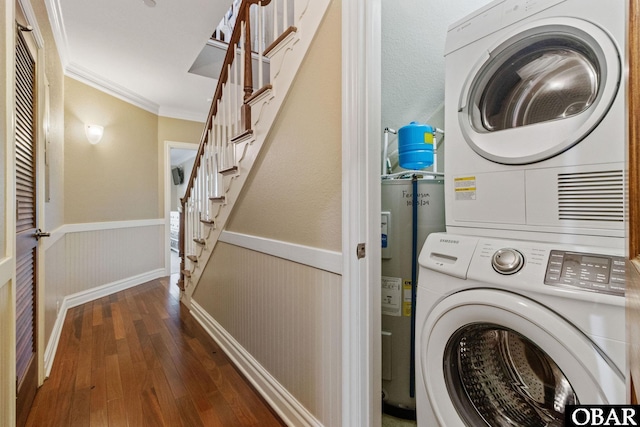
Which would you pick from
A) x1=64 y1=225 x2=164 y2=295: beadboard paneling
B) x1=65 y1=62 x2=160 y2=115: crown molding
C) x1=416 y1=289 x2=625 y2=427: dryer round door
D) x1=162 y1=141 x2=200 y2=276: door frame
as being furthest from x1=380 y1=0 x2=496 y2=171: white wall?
x1=162 y1=141 x2=200 y2=276: door frame

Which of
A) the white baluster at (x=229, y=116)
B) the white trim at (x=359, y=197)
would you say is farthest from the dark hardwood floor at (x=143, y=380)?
the white baluster at (x=229, y=116)

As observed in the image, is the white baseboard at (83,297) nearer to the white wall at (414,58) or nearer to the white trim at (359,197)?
the white trim at (359,197)

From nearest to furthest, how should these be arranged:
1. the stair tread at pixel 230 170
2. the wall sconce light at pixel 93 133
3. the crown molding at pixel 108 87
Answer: the stair tread at pixel 230 170
the crown molding at pixel 108 87
the wall sconce light at pixel 93 133

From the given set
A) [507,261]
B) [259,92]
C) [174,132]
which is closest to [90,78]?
[174,132]

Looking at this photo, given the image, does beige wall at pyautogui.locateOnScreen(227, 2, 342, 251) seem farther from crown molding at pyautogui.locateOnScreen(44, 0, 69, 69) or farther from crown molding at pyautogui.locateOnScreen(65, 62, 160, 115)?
crown molding at pyautogui.locateOnScreen(65, 62, 160, 115)

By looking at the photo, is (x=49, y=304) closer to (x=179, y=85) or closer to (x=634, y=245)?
(x=179, y=85)

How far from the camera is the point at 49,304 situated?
79.9 inches

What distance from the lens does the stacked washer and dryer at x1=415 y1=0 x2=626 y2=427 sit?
0.67 meters

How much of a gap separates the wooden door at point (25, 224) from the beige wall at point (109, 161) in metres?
1.69

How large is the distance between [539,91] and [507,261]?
60 cm

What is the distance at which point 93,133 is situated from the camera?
3.14m

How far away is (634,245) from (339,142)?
33.8 inches

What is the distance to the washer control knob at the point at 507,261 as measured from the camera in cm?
79

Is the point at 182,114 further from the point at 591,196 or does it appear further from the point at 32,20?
the point at 591,196
